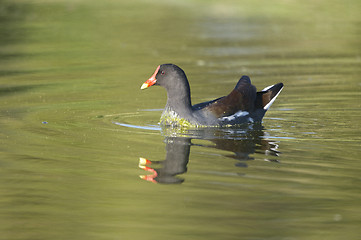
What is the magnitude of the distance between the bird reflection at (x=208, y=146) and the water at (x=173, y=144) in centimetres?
2

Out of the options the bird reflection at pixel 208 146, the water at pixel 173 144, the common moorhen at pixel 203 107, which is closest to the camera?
the water at pixel 173 144

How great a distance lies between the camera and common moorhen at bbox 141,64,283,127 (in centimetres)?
943

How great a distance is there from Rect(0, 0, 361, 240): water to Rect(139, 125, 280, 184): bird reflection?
20 millimetres

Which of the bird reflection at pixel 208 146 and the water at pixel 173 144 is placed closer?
the water at pixel 173 144

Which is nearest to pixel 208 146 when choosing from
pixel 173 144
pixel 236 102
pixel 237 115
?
pixel 173 144

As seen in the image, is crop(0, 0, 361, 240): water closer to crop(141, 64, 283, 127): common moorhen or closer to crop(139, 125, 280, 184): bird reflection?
crop(139, 125, 280, 184): bird reflection

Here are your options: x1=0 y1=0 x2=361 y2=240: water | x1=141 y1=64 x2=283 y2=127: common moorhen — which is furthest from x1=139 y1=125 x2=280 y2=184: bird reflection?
x1=141 y1=64 x2=283 y2=127: common moorhen

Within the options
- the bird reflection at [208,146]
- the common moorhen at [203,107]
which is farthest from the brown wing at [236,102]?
the bird reflection at [208,146]

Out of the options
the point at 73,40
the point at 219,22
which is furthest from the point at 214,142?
the point at 219,22

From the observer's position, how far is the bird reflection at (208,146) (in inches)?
288

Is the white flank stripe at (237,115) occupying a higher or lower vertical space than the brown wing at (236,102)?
lower

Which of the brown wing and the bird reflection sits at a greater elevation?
the brown wing

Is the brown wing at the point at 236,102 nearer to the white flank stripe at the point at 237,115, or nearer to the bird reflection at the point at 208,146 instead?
the white flank stripe at the point at 237,115

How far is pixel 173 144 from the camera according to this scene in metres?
8.59
